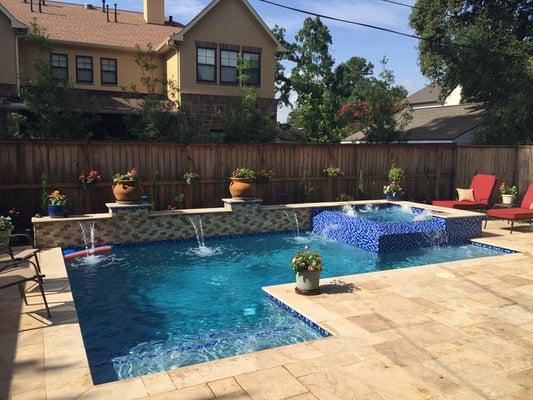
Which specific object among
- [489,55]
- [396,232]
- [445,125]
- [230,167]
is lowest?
[396,232]

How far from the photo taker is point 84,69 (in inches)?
753

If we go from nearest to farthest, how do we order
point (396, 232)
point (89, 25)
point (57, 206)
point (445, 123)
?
1. point (57, 206)
2. point (396, 232)
3. point (89, 25)
4. point (445, 123)

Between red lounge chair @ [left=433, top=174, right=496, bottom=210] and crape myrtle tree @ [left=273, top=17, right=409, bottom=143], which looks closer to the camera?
red lounge chair @ [left=433, top=174, right=496, bottom=210]

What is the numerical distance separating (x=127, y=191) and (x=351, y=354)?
24.5 feet

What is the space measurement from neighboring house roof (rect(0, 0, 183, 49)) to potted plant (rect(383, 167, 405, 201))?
11.9 metres

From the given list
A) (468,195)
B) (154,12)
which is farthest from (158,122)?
(154,12)

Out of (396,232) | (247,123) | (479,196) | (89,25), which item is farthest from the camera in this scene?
(89,25)

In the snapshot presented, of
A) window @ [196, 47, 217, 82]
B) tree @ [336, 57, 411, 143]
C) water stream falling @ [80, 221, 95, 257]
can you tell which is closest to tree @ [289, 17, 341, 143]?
tree @ [336, 57, 411, 143]

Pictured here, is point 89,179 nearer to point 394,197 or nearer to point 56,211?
point 56,211

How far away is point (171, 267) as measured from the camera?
29.7 ft

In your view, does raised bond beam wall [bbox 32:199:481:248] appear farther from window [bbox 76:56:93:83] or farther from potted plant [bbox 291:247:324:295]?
window [bbox 76:56:93:83]

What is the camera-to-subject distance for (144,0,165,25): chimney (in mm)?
22656

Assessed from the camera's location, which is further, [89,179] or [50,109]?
[50,109]

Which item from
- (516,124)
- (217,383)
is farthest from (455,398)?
(516,124)
